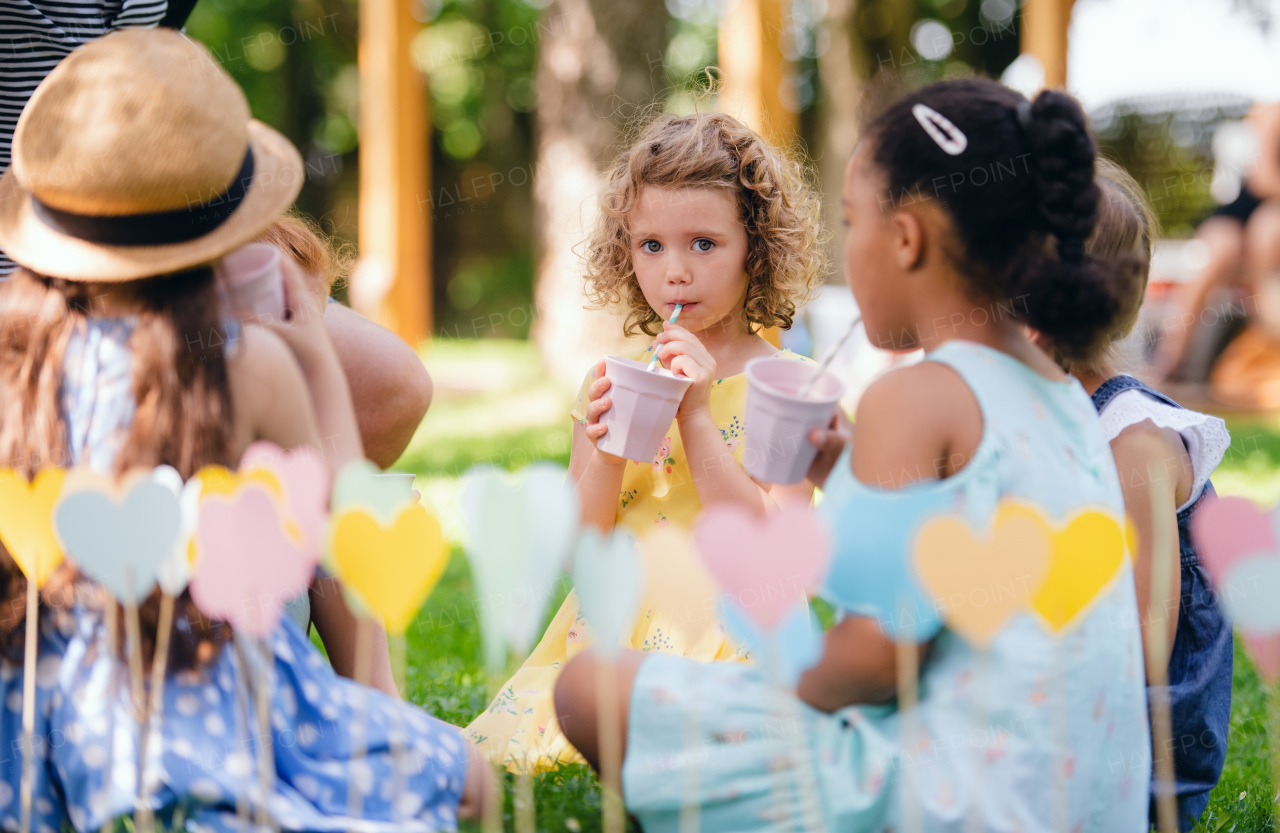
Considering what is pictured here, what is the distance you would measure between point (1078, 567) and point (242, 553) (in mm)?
990

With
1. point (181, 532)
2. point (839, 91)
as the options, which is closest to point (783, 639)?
point (181, 532)

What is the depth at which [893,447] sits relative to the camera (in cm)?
140

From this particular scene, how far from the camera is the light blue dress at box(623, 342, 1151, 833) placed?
4.59 feet

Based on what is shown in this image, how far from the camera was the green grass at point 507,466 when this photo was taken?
6.46ft

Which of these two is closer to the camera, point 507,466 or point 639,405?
point 639,405

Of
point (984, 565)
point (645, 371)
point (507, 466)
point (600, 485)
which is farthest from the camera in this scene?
point (507, 466)

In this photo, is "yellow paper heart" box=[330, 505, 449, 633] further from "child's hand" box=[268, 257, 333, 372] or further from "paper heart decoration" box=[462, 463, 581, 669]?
"child's hand" box=[268, 257, 333, 372]

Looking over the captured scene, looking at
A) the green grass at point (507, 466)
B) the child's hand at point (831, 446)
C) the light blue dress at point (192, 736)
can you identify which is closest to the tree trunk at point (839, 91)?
the green grass at point (507, 466)

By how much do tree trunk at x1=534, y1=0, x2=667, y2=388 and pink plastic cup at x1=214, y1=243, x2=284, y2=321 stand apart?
5.76 m

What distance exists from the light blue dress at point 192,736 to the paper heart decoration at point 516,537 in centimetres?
29

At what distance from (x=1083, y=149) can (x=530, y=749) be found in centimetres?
135

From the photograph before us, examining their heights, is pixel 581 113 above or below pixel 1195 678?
below

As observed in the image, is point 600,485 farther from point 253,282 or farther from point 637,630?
point 253,282

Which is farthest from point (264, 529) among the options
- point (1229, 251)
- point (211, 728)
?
point (1229, 251)
